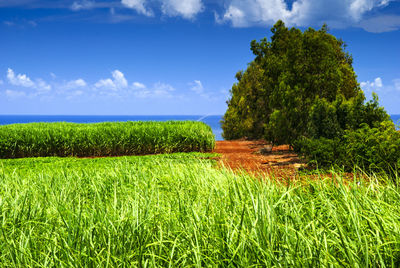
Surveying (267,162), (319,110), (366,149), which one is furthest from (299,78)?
(366,149)

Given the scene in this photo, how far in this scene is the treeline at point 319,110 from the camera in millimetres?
6930

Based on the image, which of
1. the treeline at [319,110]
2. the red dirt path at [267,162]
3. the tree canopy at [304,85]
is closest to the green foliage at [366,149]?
the treeline at [319,110]

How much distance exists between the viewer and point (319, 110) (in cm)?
902

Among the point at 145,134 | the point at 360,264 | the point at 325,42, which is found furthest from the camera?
the point at 145,134

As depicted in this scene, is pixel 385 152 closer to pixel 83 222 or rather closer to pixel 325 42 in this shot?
pixel 325 42

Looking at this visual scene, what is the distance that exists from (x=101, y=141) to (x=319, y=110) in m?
9.76

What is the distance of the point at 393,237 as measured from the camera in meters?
2.33

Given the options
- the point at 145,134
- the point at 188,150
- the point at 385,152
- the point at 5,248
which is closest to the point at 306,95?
the point at 385,152

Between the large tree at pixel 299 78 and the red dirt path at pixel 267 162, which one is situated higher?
the large tree at pixel 299 78

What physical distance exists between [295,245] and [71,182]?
14.2 ft

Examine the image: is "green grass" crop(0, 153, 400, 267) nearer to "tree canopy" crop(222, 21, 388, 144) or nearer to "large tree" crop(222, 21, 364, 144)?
"tree canopy" crop(222, 21, 388, 144)

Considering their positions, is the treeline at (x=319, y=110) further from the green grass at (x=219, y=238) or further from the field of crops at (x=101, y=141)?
the field of crops at (x=101, y=141)

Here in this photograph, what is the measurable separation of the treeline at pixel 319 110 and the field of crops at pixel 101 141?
13.6ft

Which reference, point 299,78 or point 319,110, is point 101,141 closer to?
point 299,78
